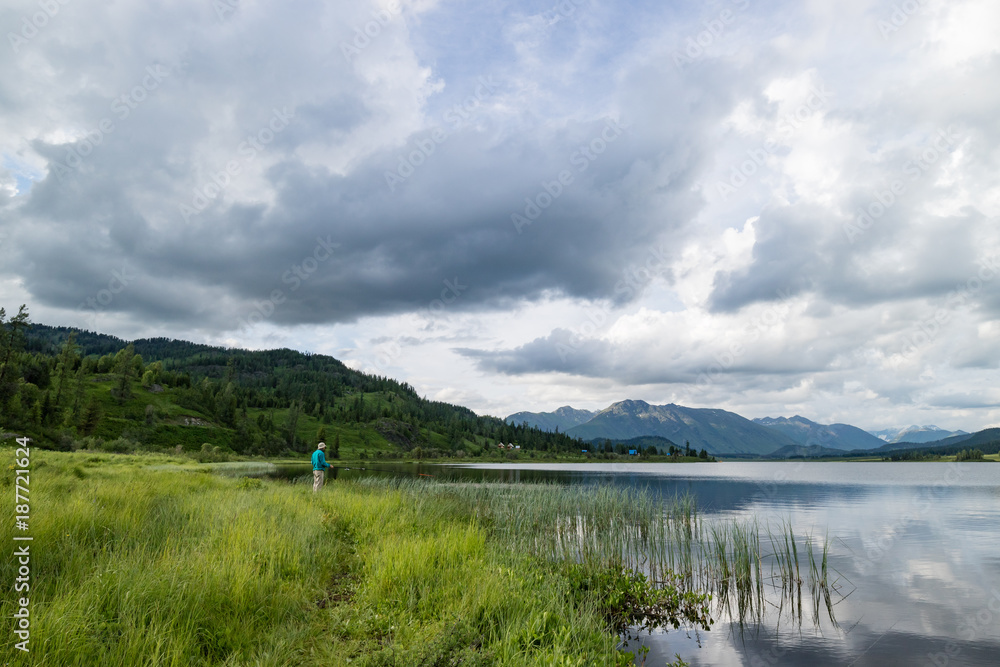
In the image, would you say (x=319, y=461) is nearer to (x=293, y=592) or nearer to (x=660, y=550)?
(x=660, y=550)

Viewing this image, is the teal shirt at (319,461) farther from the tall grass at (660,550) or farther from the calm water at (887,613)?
the calm water at (887,613)

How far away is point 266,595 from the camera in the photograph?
28.1 ft

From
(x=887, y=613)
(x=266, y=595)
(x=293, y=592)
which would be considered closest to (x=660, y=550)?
(x=887, y=613)

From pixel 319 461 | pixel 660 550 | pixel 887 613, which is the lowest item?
pixel 887 613

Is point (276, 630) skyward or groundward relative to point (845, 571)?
skyward

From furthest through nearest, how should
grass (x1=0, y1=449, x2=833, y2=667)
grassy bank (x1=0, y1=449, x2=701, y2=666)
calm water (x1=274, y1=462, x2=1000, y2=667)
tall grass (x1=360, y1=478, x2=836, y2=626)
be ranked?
1. tall grass (x1=360, y1=478, x2=836, y2=626)
2. calm water (x1=274, y1=462, x2=1000, y2=667)
3. grass (x1=0, y1=449, x2=833, y2=667)
4. grassy bank (x1=0, y1=449, x2=701, y2=666)

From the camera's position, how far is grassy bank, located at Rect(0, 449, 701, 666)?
6586 millimetres

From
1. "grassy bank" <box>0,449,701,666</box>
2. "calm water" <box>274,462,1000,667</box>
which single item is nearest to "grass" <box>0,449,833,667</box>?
"grassy bank" <box>0,449,701,666</box>

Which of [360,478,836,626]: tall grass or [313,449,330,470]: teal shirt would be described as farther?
[313,449,330,470]: teal shirt

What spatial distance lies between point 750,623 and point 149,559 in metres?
15.7

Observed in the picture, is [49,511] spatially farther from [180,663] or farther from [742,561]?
[742,561]

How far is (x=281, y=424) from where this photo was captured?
19650 cm

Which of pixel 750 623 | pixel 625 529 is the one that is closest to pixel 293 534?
pixel 750 623

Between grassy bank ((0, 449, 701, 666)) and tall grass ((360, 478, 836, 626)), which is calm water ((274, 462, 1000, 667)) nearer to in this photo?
tall grass ((360, 478, 836, 626))
